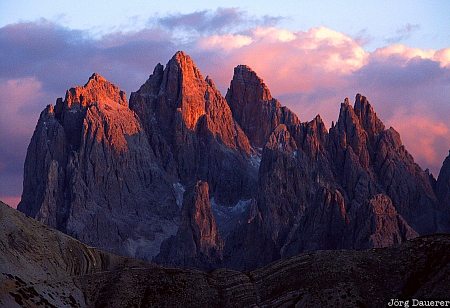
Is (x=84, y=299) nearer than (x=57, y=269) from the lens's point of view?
Yes

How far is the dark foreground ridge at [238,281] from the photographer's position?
113 meters

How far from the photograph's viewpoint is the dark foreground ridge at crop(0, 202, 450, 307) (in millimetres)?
113250

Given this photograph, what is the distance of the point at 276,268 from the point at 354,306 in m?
18.9

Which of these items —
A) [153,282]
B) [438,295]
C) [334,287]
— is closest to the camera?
[438,295]

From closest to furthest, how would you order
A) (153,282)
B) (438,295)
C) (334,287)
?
(438,295), (334,287), (153,282)

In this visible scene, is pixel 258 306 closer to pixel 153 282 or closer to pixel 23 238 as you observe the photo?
pixel 153 282

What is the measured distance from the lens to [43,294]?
116m

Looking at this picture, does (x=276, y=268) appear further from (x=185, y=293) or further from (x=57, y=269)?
(x=57, y=269)

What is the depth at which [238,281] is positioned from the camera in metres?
127

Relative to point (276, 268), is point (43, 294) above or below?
below

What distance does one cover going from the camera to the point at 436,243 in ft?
398

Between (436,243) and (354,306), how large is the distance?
16.9 metres

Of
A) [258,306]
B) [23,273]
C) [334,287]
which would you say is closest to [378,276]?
[334,287]

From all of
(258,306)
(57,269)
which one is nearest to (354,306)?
(258,306)
